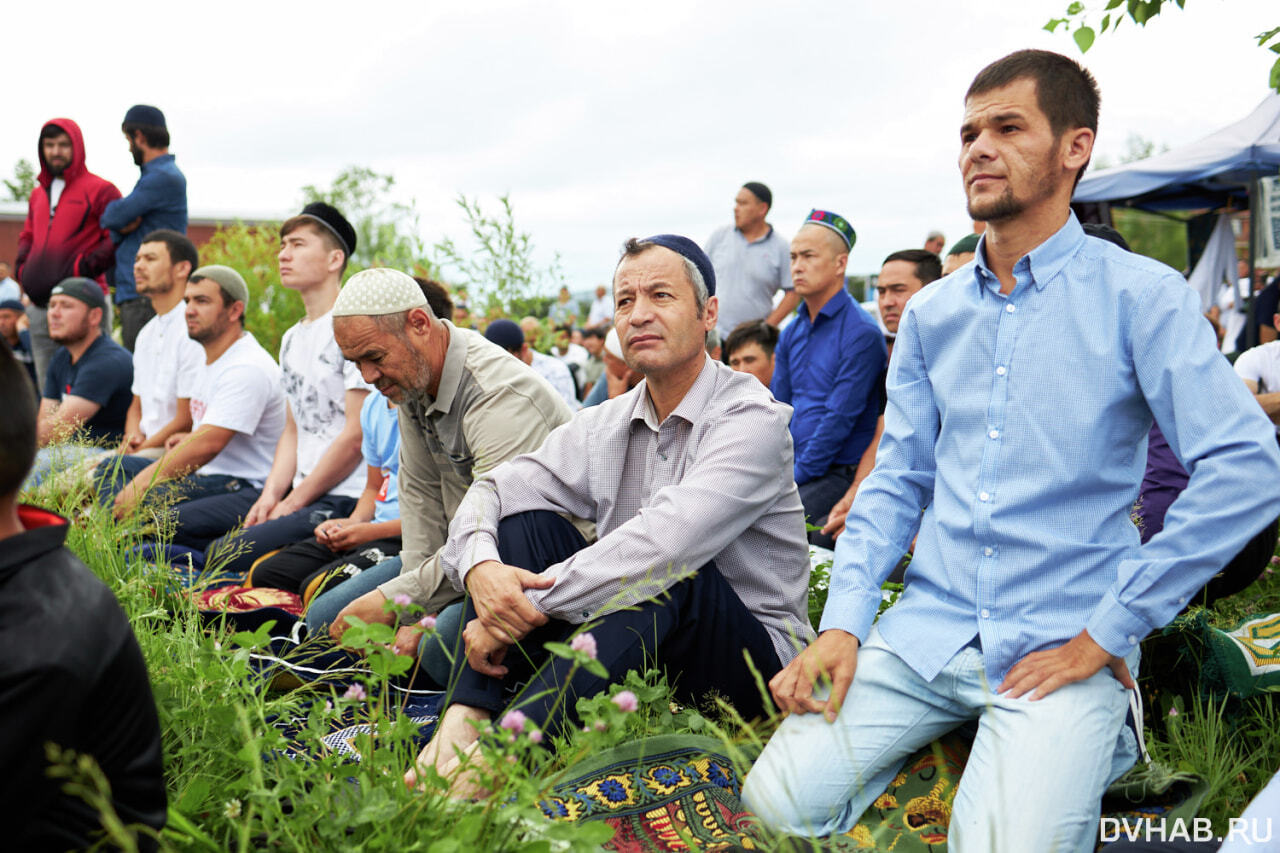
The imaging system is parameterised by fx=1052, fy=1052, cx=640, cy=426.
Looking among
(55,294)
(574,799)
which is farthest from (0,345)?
(55,294)

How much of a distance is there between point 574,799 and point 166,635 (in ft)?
4.35

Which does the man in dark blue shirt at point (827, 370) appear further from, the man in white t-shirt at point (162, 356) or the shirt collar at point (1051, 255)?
the man in white t-shirt at point (162, 356)

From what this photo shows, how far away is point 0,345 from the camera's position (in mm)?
1490

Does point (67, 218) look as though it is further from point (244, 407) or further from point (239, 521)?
point (239, 521)

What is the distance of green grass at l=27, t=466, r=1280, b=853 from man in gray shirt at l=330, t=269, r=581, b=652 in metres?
0.63

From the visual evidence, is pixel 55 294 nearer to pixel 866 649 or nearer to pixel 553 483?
pixel 553 483

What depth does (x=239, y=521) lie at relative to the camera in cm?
552

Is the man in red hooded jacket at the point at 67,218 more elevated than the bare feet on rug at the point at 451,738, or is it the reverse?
the man in red hooded jacket at the point at 67,218

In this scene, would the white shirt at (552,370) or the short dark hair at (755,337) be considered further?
the white shirt at (552,370)

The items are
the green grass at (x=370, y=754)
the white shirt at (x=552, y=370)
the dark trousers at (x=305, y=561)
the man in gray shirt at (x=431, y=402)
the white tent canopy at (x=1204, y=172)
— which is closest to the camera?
the green grass at (x=370, y=754)

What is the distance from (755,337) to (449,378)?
290 centimetres

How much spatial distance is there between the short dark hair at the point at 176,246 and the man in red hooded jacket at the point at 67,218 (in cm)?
167

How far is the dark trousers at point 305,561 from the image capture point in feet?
14.9

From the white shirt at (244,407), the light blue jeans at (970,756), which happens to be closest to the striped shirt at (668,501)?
the light blue jeans at (970,756)
